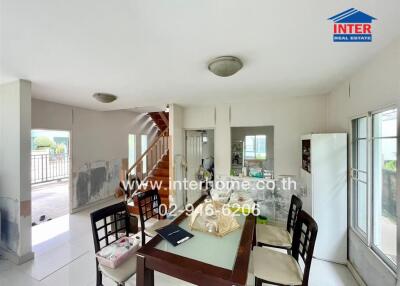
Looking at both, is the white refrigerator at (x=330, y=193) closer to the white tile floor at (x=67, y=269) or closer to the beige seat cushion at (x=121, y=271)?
the white tile floor at (x=67, y=269)

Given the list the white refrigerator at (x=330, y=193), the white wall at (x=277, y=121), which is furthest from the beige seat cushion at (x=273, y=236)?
the white wall at (x=277, y=121)

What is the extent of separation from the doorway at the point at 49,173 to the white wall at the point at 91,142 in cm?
77

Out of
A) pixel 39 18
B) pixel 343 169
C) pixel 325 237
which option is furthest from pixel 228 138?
pixel 39 18

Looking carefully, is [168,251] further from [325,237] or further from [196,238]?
[325,237]

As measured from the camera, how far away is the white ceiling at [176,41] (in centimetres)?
113

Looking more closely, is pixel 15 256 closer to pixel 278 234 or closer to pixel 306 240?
pixel 278 234

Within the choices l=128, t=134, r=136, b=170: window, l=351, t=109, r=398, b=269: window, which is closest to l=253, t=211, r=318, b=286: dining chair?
l=351, t=109, r=398, b=269: window

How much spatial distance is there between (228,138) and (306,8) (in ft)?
9.51

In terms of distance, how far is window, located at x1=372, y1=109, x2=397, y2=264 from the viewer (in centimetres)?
170

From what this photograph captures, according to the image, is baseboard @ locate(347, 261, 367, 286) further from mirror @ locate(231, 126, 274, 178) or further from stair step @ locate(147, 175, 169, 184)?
stair step @ locate(147, 175, 169, 184)

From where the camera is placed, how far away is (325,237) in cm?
249

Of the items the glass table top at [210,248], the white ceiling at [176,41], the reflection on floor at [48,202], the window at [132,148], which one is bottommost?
the reflection on floor at [48,202]

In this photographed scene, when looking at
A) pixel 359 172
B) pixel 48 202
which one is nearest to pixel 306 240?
pixel 359 172

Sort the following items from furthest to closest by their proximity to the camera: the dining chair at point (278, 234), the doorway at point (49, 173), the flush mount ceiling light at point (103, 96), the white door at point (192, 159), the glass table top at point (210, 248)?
1. the doorway at point (49, 173)
2. the white door at point (192, 159)
3. the flush mount ceiling light at point (103, 96)
4. the dining chair at point (278, 234)
5. the glass table top at point (210, 248)
